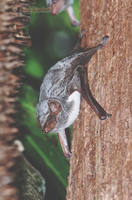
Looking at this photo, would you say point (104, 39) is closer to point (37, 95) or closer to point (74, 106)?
point (74, 106)

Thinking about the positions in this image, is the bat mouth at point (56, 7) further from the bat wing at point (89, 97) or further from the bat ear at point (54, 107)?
the bat ear at point (54, 107)

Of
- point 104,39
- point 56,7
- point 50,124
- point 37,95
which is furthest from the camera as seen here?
point 37,95

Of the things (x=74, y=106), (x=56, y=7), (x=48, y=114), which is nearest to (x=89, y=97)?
(x=74, y=106)

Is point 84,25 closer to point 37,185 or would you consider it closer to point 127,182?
point 127,182

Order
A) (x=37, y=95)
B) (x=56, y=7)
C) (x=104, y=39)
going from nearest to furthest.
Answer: (x=104, y=39), (x=56, y=7), (x=37, y=95)

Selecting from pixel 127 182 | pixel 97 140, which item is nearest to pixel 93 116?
pixel 97 140

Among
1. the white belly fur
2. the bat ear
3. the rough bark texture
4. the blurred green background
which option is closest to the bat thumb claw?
the rough bark texture

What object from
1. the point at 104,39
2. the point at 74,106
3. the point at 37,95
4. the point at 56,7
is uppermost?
the point at 56,7
